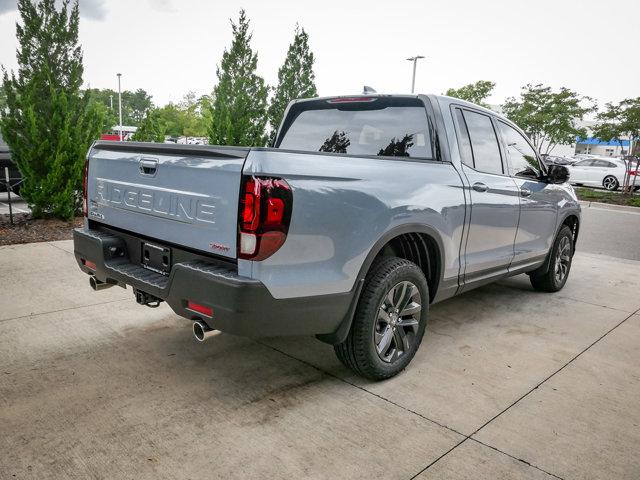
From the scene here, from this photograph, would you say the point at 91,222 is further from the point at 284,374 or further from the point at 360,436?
the point at 360,436

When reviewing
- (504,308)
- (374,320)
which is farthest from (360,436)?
(504,308)

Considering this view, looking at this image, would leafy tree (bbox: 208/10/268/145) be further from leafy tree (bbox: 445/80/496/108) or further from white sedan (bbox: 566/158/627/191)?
leafy tree (bbox: 445/80/496/108)

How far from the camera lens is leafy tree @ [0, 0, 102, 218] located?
817 cm

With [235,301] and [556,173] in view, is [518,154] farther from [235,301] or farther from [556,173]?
[235,301]

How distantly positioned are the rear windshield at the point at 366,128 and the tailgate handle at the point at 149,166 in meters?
1.50

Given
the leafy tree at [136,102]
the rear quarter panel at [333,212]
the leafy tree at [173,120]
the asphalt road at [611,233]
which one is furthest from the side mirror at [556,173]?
the leafy tree at [136,102]

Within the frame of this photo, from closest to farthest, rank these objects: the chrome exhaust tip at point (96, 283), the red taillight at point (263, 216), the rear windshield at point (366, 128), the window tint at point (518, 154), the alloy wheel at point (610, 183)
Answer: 1. the red taillight at point (263, 216)
2. the chrome exhaust tip at point (96, 283)
3. the rear windshield at point (366, 128)
4. the window tint at point (518, 154)
5. the alloy wheel at point (610, 183)

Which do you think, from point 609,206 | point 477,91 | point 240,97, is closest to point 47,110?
point 240,97

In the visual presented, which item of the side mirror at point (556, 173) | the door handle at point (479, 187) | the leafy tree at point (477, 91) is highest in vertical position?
the leafy tree at point (477, 91)

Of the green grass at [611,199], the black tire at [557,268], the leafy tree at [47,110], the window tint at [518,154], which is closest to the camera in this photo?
the window tint at [518,154]

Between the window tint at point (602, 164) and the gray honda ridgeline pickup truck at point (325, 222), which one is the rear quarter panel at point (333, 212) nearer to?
the gray honda ridgeline pickup truck at point (325, 222)

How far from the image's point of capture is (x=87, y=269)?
137 inches

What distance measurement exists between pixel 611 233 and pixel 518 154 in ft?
25.6

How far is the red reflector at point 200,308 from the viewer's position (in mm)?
2592
